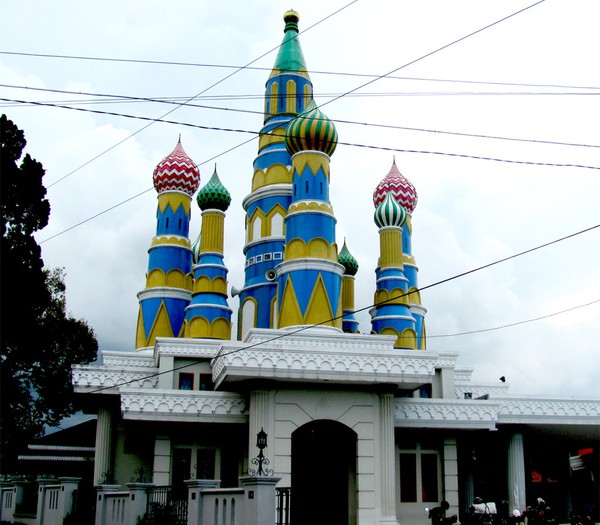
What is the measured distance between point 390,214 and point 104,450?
13606 millimetres

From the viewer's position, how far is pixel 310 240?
2348 centimetres

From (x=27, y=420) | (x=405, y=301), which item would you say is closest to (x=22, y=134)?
(x=405, y=301)

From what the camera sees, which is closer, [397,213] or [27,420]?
[397,213]

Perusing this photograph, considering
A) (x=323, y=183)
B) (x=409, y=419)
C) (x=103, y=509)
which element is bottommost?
(x=103, y=509)

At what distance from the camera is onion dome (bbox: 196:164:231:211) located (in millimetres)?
28531

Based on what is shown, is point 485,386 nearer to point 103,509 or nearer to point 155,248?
point 155,248

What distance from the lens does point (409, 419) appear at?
71.6ft

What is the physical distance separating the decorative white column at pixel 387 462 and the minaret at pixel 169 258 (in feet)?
34.7

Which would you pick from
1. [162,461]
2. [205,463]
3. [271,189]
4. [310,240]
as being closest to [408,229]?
[271,189]

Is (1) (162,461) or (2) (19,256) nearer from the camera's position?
(2) (19,256)

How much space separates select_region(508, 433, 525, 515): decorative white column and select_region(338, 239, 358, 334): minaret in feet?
30.1

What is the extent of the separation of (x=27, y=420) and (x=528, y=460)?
2108 centimetres

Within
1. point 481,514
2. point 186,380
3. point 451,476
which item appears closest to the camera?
point 481,514

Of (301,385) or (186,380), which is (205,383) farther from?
(301,385)
